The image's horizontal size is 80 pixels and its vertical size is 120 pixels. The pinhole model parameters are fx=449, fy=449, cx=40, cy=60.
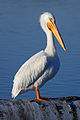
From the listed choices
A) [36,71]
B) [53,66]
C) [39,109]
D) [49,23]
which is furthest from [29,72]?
[39,109]

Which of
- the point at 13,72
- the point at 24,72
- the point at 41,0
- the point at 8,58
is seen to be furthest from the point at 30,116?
the point at 41,0

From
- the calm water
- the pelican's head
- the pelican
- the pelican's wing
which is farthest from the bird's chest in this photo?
the calm water

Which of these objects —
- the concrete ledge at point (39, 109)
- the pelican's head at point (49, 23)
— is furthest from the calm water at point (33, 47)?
the concrete ledge at point (39, 109)

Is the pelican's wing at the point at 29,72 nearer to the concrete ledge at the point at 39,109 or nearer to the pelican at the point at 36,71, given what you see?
the pelican at the point at 36,71

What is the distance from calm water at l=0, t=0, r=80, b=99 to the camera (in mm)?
10218

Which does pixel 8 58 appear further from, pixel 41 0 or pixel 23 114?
pixel 41 0

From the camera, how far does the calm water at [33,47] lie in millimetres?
10218

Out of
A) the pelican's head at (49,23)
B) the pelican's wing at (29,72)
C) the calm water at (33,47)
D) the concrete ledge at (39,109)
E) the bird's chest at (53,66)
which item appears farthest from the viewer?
the calm water at (33,47)

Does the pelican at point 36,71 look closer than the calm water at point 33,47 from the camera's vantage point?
Yes

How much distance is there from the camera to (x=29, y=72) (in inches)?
286

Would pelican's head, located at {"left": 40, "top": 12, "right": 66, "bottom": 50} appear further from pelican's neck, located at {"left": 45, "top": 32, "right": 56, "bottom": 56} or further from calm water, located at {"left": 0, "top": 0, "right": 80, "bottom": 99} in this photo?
calm water, located at {"left": 0, "top": 0, "right": 80, "bottom": 99}

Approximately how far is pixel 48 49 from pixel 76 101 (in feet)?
4.38

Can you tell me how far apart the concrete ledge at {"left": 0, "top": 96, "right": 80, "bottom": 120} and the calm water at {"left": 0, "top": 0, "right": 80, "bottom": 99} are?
375 centimetres

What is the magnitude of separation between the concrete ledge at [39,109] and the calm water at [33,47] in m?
3.75
